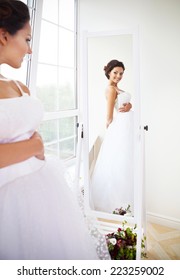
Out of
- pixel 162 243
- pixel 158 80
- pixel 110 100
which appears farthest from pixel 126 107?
pixel 162 243

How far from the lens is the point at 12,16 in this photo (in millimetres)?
808

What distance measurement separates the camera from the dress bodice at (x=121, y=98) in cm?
144

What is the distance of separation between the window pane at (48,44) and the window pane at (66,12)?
0.08 meters

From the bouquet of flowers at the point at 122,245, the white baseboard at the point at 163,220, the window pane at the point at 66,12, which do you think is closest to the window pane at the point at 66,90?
the window pane at the point at 66,12

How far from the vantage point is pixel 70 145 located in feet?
6.43

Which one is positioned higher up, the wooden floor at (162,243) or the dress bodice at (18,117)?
the dress bodice at (18,117)

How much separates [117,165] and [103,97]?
426mm

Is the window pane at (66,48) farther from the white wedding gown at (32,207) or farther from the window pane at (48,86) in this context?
the white wedding gown at (32,207)

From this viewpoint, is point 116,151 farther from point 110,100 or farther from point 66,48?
point 66,48

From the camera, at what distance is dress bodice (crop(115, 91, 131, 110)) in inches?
56.6

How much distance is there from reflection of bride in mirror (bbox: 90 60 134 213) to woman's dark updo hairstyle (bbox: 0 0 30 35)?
700 millimetres
